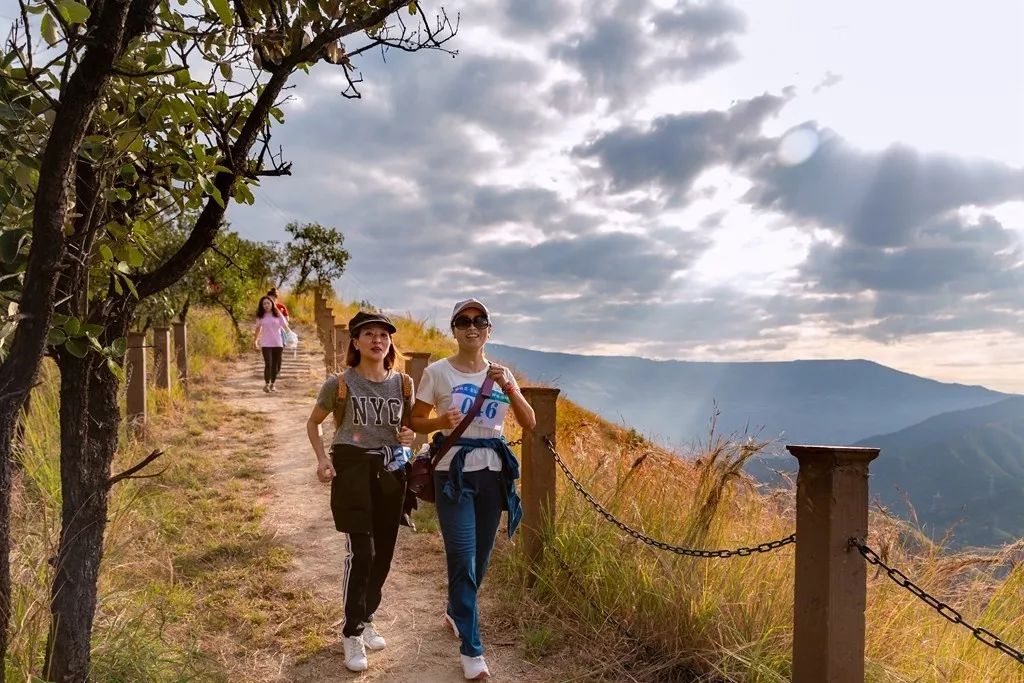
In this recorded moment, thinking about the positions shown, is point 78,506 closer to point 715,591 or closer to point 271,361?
point 715,591

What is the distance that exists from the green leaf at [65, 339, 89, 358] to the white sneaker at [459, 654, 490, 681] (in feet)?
8.26

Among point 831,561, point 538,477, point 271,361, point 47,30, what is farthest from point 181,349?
point 831,561

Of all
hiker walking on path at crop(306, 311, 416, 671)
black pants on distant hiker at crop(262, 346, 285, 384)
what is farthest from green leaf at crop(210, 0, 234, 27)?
black pants on distant hiker at crop(262, 346, 285, 384)

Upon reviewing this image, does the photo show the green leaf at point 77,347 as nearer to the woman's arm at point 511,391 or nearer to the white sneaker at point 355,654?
the woman's arm at point 511,391

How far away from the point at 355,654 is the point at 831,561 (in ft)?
8.86

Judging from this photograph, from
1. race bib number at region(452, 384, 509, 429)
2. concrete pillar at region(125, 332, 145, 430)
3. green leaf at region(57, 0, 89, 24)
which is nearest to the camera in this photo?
green leaf at region(57, 0, 89, 24)

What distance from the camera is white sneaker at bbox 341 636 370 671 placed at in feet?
13.1

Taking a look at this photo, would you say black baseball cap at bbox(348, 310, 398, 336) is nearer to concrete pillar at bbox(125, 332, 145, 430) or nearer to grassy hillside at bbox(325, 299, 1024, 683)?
grassy hillside at bbox(325, 299, 1024, 683)

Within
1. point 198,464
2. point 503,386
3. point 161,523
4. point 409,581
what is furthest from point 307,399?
point 503,386

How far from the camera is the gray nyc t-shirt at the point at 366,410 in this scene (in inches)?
155

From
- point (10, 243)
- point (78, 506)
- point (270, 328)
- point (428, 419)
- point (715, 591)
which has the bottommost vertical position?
point (715, 591)

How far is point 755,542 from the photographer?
4.57 meters

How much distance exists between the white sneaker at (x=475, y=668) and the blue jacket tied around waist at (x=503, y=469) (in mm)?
714

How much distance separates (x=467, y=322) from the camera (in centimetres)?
382
